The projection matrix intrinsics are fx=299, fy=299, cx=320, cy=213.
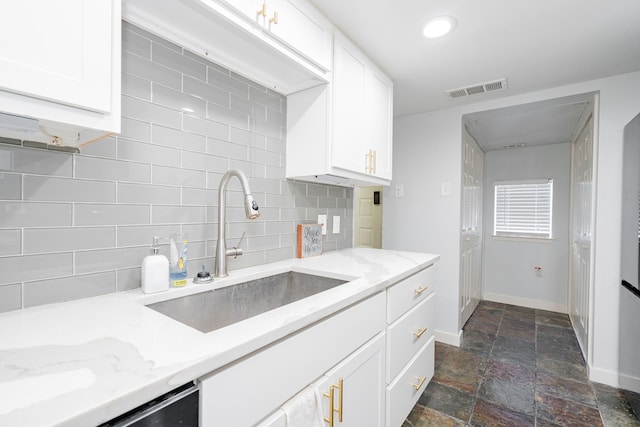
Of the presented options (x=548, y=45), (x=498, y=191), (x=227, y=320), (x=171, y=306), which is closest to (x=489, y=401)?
(x=227, y=320)

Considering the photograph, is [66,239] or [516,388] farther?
[516,388]

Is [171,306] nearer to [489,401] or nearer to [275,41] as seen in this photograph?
[275,41]

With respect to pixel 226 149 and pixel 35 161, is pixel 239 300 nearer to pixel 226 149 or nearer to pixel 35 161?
pixel 226 149

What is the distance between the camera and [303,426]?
0.86 metres

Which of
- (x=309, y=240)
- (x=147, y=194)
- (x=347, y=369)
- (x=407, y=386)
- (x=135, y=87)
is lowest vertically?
(x=407, y=386)

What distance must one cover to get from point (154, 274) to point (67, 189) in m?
0.38

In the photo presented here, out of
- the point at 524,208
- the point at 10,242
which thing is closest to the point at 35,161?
the point at 10,242

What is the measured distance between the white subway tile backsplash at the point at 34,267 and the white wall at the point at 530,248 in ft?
14.8

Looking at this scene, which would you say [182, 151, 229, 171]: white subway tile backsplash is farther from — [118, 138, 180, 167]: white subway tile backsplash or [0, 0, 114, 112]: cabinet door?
[0, 0, 114, 112]: cabinet door

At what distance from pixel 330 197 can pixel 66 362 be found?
1749 mm

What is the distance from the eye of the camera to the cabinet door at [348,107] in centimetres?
166

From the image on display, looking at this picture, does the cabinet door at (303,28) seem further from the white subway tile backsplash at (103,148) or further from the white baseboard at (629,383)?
the white baseboard at (629,383)

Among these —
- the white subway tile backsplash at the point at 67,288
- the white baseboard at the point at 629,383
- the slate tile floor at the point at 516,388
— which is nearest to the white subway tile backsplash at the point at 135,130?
the white subway tile backsplash at the point at 67,288

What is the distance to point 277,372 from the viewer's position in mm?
800
